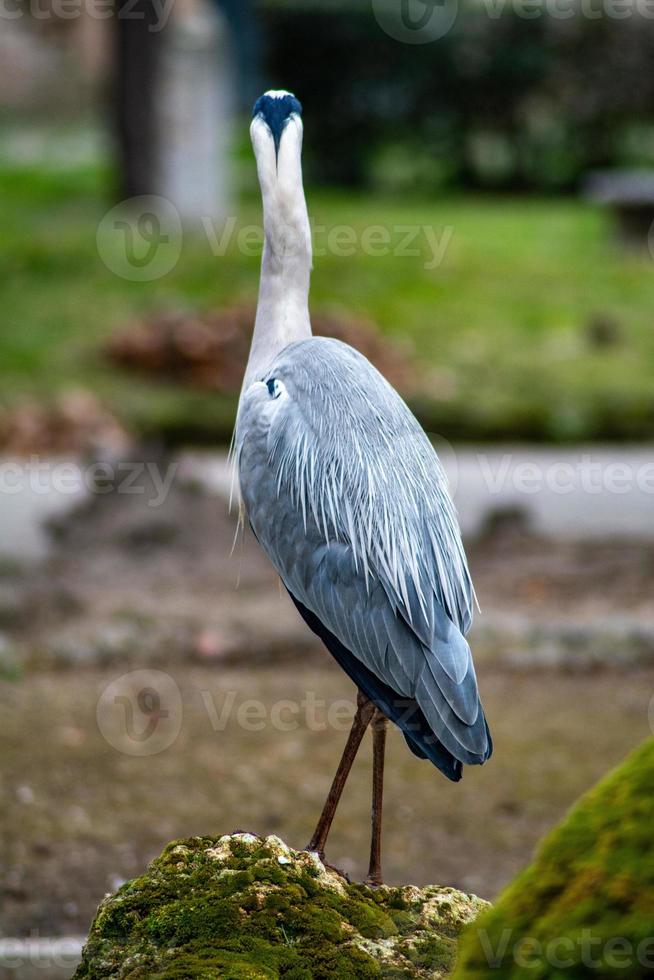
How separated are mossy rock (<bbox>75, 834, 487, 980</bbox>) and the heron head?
214cm

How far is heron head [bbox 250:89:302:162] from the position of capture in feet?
14.5

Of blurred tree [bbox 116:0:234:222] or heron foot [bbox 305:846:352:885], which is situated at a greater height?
blurred tree [bbox 116:0:234:222]

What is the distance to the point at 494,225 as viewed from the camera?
51.7 feet

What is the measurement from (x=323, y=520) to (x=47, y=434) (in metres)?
6.51

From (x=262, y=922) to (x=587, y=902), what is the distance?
1196 mm

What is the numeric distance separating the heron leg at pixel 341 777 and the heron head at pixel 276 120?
172 centimetres

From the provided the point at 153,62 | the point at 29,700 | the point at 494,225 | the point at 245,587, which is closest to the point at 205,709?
the point at 29,700

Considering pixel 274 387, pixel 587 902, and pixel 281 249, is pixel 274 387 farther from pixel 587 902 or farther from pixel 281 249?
pixel 587 902

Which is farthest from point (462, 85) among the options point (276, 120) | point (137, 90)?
point (276, 120)

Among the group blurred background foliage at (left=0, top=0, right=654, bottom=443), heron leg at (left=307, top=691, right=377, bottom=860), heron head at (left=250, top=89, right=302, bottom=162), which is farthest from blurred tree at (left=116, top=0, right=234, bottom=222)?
heron leg at (left=307, top=691, right=377, bottom=860)

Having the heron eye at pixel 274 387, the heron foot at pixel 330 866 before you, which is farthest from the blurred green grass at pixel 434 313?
the heron foot at pixel 330 866

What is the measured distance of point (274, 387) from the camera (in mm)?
4277

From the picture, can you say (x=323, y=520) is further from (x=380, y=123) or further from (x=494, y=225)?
(x=380, y=123)

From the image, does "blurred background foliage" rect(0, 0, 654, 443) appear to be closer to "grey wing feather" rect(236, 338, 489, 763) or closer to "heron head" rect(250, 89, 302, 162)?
"heron head" rect(250, 89, 302, 162)
